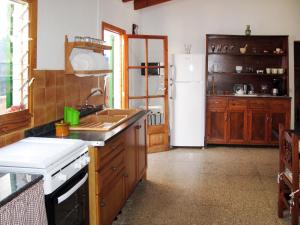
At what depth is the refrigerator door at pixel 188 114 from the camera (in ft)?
21.0

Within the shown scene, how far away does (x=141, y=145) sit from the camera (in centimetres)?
422

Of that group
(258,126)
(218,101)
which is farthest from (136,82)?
(258,126)

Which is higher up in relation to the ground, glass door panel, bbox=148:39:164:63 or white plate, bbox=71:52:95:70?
glass door panel, bbox=148:39:164:63

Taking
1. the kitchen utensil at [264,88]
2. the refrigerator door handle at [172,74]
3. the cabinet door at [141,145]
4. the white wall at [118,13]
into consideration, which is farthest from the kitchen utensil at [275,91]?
the cabinet door at [141,145]

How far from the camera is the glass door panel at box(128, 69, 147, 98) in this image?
20.5 feet

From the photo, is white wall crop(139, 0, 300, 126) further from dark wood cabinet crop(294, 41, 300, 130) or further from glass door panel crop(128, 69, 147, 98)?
glass door panel crop(128, 69, 147, 98)

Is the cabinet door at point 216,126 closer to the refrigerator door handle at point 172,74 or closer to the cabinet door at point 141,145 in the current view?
the refrigerator door handle at point 172,74

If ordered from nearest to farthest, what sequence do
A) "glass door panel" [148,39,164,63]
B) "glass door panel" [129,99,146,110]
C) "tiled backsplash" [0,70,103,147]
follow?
"tiled backsplash" [0,70,103,147], "glass door panel" [129,99,146,110], "glass door panel" [148,39,164,63]

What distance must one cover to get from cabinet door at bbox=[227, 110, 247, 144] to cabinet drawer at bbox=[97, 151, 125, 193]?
3.54 meters

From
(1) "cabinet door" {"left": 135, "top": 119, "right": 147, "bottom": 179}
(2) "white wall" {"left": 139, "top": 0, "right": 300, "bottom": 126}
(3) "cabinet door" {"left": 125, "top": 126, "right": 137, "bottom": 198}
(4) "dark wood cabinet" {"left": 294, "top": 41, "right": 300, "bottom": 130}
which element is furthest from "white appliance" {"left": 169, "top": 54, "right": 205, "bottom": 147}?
(3) "cabinet door" {"left": 125, "top": 126, "right": 137, "bottom": 198}

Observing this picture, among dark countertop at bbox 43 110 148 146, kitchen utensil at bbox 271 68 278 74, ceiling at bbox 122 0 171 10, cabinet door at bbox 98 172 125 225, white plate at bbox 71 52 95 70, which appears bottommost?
cabinet door at bbox 98 172 125 225

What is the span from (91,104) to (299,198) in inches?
96.6

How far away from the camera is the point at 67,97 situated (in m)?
3.73

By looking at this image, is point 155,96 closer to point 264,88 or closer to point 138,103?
point 138,103
